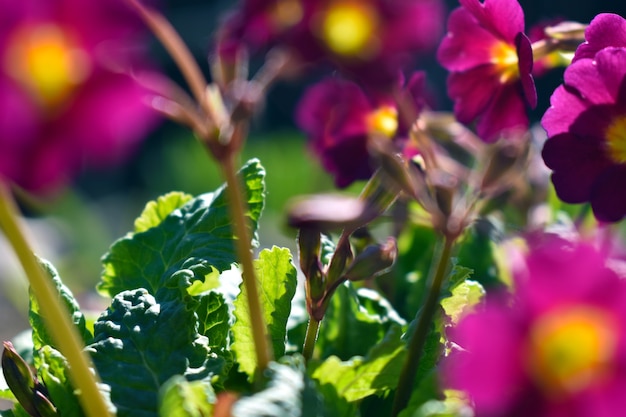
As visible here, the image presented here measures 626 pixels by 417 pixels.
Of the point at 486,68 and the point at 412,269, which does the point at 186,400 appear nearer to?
the point at 486,68

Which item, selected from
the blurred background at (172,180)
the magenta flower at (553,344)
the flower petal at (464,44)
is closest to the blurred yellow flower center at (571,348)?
the magenta flower at (553,344)

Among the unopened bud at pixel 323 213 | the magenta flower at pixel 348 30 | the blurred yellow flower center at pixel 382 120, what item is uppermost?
the magenta flower at pixel 348 30

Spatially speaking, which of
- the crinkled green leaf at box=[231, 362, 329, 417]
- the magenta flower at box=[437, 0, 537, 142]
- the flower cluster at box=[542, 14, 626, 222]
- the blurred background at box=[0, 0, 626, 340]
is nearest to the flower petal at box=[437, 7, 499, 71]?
the magenta flower at box=[437, 0, 537, 142]

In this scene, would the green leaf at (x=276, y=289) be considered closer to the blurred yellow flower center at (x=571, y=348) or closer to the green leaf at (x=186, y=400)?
the green leaf at (x=186, y=400)

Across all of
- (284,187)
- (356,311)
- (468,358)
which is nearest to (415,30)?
(468,358)

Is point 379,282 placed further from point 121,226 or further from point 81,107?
point 121,226

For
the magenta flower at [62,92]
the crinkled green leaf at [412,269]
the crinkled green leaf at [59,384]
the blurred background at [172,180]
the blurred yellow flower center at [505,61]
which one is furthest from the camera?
the blurred background at [172,180]

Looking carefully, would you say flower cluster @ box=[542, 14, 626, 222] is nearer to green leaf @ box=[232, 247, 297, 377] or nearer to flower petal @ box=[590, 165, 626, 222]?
flower petal @ box=[590, 165, 626, 222]
